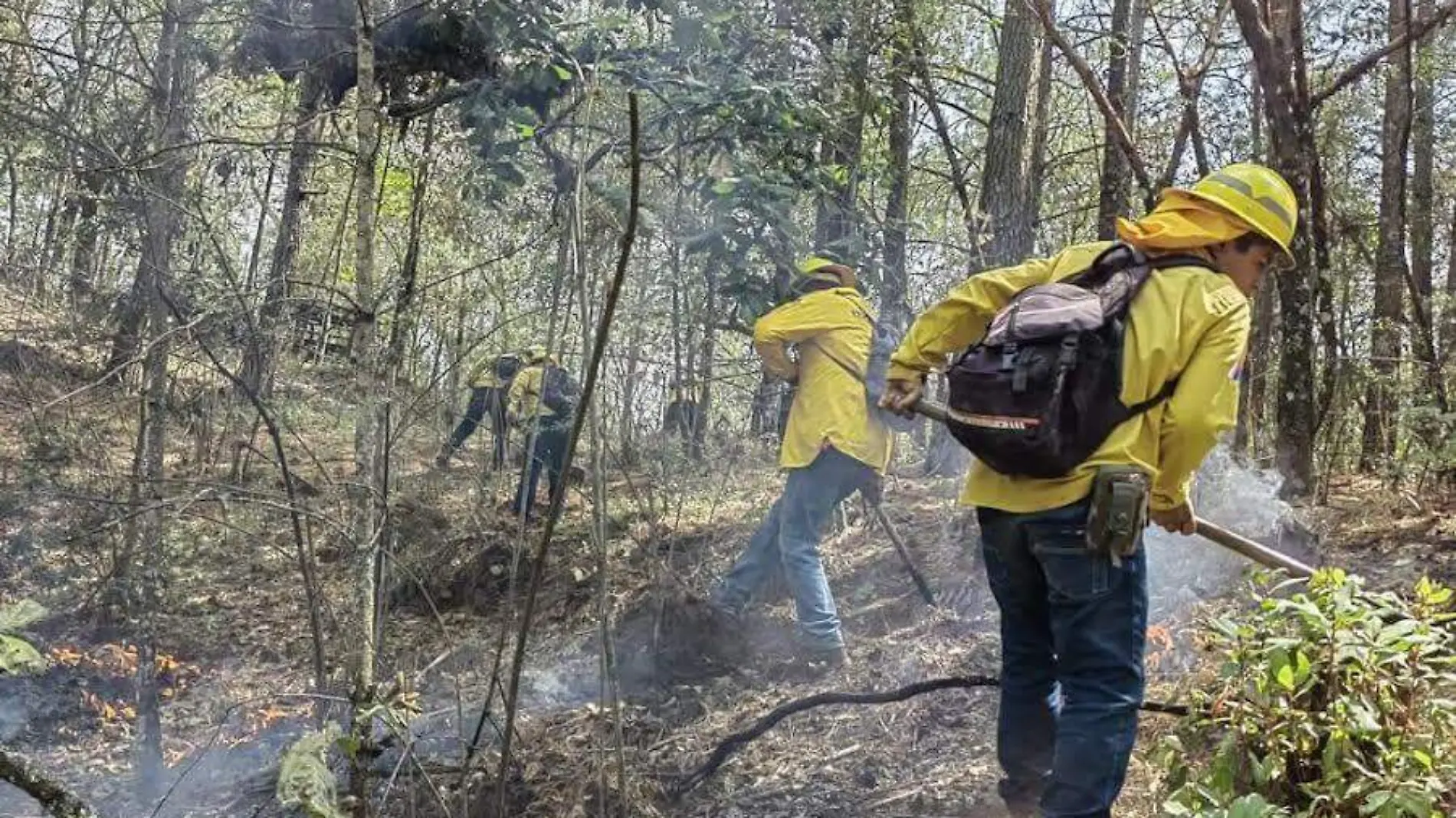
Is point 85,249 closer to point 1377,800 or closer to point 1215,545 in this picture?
point 1215,545

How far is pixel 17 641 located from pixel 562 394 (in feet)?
12.1

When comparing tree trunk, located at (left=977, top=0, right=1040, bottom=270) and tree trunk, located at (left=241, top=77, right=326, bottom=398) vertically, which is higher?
tree trunk, located at (left=977, top=0, right=1040, bottom=270)

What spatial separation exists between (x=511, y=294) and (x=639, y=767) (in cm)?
224

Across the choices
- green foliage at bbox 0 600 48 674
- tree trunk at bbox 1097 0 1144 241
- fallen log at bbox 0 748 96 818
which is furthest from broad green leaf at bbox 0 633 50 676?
tree trunk at bbox 1097 0 1144 241

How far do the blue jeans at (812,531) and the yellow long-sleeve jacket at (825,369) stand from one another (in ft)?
0.24

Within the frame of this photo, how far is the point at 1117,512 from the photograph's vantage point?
8.19ft

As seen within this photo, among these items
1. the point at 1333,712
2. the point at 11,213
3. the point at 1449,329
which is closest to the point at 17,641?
the point at 1333,712

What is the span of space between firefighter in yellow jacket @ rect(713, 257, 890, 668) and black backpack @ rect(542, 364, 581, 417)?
0.89 metres

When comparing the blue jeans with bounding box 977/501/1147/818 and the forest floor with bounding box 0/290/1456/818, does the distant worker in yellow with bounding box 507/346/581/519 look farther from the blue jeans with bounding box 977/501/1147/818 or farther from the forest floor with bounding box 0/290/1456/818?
the blue jeans with bounding box 977/501/1147/818

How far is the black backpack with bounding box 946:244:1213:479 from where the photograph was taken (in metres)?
2.57

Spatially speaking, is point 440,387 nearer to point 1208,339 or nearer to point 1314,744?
point 1208,339

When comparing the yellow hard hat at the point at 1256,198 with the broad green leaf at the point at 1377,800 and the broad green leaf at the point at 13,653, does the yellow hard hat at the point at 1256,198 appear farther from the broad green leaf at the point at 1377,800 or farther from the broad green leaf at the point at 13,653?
the broad green leaf at the point at 13,653

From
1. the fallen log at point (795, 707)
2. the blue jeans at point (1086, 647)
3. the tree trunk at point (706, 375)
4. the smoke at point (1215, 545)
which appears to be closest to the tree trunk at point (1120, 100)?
the smoke at point (1215, 545)

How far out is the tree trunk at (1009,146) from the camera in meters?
6.28
